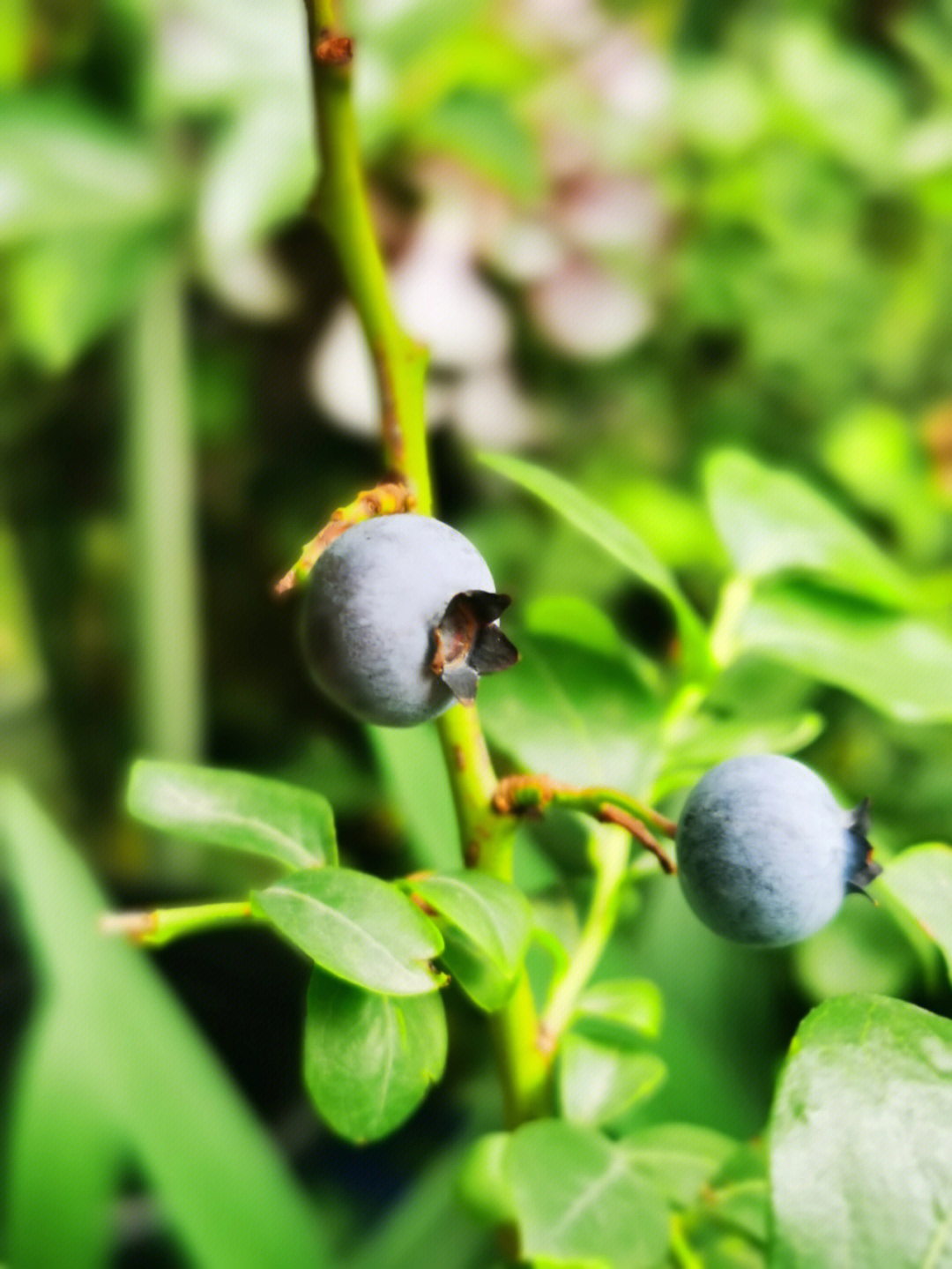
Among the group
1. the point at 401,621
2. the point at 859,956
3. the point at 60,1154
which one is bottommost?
the point at 60,1154

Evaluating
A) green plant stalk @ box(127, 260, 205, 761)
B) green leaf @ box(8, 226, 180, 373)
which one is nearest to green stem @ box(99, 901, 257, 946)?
green leaf @ box(8, 226, 180, 373)

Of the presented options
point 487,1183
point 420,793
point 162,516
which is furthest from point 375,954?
point 162,516

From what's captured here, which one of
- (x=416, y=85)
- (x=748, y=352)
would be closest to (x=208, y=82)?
(x=416, y=85)

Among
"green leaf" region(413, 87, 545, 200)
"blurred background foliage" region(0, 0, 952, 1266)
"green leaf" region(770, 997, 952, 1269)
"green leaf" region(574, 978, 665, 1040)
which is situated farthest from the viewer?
"green leaf" region(413, 87, 545, 200)

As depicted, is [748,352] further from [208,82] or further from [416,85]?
[208,82]

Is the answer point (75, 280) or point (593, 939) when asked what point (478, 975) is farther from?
point (75, 280)

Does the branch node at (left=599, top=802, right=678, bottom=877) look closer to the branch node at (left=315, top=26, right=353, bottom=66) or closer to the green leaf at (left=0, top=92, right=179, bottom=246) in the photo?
the branch node at (left=315, top=26, right=353, bottom=66)
